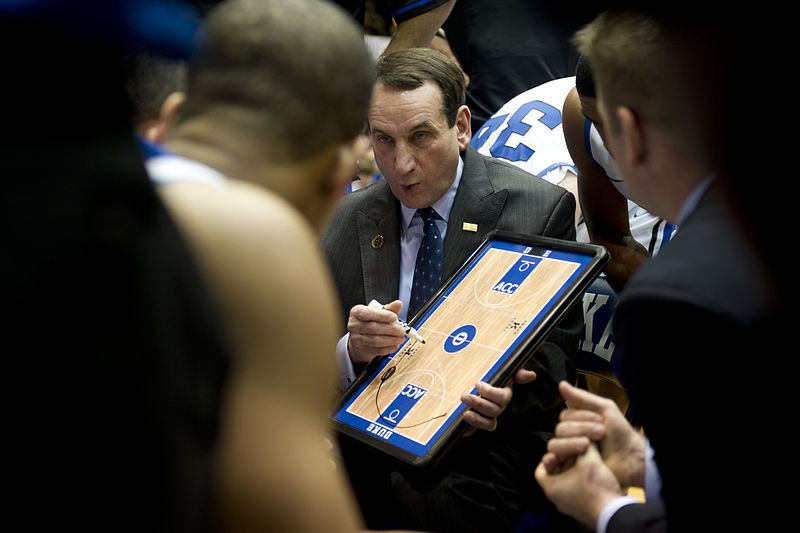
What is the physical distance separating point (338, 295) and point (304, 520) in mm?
1431

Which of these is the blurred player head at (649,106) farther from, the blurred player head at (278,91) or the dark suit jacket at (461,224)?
the dark suit jacket at (461,224)

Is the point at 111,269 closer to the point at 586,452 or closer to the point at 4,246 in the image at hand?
the point at 4,246

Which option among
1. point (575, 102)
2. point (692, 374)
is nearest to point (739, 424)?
point (692, 374)

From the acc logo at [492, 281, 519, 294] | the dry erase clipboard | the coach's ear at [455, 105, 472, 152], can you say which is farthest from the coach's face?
the acc logo at [492, 281, 519, 294]

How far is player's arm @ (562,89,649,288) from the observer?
7.32 feet

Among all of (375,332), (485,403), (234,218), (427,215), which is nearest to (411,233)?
(427,215)

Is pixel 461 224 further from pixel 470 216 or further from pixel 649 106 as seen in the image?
pixel 649 106

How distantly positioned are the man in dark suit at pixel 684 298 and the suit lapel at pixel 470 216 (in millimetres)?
958

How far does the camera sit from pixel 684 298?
2.47ft

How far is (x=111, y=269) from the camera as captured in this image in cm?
44

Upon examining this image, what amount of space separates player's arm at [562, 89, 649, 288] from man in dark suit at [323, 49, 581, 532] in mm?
279

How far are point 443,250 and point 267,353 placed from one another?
54.9 inches

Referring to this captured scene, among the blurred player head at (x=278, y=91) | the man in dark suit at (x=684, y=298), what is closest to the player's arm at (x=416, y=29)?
the man in dark suit at (x=684, y=298)

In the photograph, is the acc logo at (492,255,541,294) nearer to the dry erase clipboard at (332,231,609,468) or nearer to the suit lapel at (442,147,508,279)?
the dry erase clipboard at (332,231,609,468)
